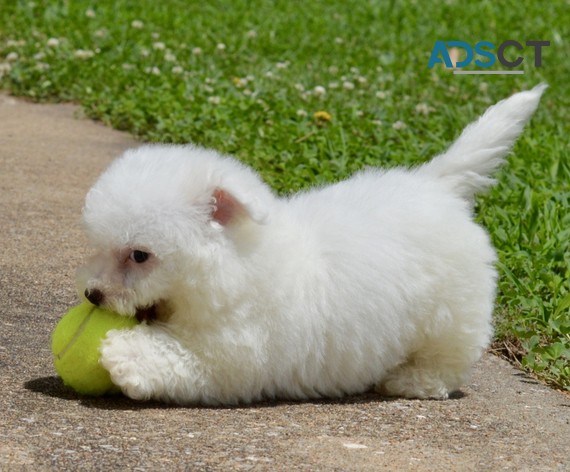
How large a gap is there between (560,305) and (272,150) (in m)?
2.91

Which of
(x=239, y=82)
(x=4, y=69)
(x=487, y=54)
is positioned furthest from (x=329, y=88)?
(x=487, y=54)

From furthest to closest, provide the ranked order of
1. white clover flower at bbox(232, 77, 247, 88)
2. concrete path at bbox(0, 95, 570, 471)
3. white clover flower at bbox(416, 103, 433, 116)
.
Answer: white clover flower at bbox(232, 77, 247, 88) → white clover flower at bbox(416, 103, 433, 116) → concrete path at bbox(0, 95, 570, 471)

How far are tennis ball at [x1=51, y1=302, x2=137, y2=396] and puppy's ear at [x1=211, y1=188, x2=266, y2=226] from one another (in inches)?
17.9

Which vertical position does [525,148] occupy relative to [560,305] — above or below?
above

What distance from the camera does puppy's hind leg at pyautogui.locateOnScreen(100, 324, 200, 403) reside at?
3.84 m

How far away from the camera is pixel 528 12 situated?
14.6m

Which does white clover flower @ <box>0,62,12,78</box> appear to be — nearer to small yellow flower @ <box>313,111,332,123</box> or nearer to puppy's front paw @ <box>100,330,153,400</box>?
small yellow flower @ <box>313,111,332,123</box>

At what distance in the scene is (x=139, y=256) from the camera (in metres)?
3.80

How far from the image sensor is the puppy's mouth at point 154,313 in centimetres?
396

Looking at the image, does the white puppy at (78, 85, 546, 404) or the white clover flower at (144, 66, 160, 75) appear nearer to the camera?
the white puppy at (78, 85, 546, 404)

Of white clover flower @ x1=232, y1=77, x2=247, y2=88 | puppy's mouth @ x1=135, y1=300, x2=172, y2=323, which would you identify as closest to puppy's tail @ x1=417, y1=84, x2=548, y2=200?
puppy's mouth @ x1=135, y1=300, x2=172, y2=323

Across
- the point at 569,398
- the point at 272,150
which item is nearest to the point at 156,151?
the point at 569,398

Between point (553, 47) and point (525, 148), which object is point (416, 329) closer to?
point (525, 148)

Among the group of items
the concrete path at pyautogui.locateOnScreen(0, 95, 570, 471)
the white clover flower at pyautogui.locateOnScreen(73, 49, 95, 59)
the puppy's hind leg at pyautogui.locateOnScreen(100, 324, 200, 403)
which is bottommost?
the concrete path at pyautogui.locateOnScreen(0, 95, 570, 471)
